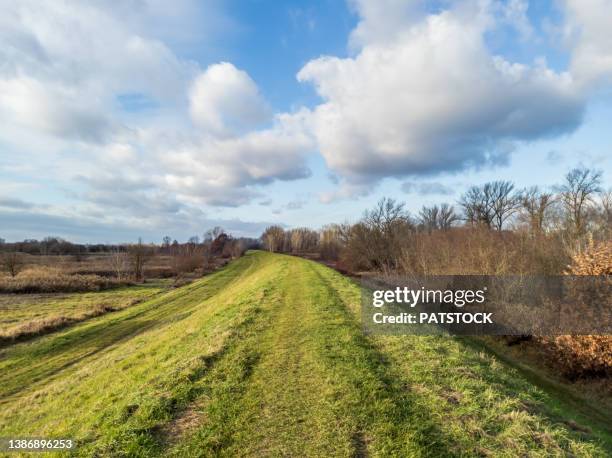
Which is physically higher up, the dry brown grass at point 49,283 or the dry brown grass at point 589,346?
the dry brown grass at point 589,346

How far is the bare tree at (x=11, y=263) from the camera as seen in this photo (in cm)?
3683

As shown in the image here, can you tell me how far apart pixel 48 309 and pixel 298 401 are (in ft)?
82.5

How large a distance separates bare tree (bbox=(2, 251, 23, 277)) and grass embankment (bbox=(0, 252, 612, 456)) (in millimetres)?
34064

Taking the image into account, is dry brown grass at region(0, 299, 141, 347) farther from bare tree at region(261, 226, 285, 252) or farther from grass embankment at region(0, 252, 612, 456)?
bare tree at region(261, 226, 285, 252)

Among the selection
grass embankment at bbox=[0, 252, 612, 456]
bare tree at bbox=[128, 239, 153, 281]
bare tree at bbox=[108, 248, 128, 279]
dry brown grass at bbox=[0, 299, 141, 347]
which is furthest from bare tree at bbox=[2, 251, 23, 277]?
grass embankment at bbox=[0, 252, 612, 456]

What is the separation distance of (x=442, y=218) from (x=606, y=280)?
209 ft

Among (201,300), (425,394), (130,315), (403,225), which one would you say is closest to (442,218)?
(403,225)

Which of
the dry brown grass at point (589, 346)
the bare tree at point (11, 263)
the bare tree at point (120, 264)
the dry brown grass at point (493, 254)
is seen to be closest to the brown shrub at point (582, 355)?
the dry brown grass at point (589, 346)

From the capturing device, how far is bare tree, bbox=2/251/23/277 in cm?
3683

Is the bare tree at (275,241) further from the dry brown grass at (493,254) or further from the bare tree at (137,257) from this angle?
the dry brown grass at (493,254)

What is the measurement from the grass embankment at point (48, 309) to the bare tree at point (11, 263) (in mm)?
10080

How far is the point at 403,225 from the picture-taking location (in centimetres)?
3859

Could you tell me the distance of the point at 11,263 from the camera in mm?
37000

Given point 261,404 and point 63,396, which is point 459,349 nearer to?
point 261,404
